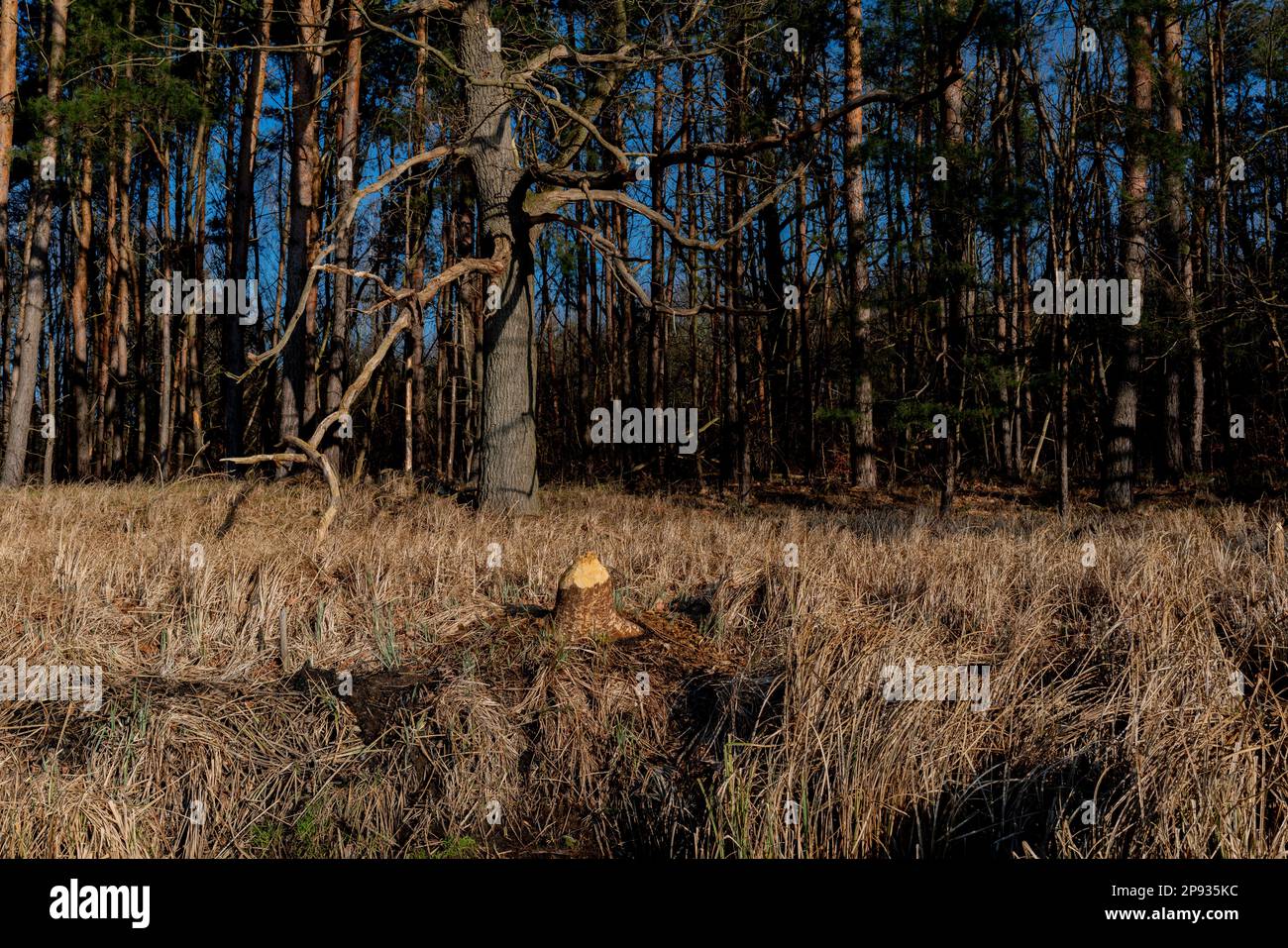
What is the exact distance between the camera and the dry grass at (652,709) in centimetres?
347

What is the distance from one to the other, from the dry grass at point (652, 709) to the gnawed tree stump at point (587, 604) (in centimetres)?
15

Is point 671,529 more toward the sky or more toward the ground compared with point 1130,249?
more toward the ground

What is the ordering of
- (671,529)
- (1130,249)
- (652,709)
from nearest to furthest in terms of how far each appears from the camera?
(652,709) → (671,529) → (1130,249)

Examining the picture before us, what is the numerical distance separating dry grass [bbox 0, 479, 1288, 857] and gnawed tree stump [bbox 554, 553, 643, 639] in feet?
0.51

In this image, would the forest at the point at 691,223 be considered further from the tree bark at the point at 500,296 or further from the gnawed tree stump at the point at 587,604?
the gnawed tree stump at the point at 587,604

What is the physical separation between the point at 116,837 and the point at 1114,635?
442 cm

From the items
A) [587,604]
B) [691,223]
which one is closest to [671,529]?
[587,604]

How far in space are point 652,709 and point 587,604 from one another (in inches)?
30.9

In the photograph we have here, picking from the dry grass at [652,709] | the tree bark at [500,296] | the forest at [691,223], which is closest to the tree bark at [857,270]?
the forest at [691,223]

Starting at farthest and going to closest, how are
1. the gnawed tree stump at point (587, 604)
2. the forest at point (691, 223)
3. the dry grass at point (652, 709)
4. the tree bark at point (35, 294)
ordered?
the tree bark at point (35, 294), the forest at point (691, 223), the gnawed tree stump at point (587, 604), the dry grass at point (652, 709)

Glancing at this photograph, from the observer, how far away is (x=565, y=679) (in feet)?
15.0

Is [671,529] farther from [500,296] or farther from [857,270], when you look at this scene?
[857,270]

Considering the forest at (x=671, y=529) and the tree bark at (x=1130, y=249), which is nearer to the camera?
the forest at (x=671, y=529)

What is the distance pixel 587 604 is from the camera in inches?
199
